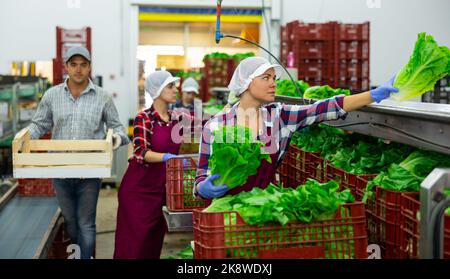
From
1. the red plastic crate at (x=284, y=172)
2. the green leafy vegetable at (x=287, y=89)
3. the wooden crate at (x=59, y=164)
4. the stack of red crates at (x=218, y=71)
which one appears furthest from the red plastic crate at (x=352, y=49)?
the wooden crate at (x=59, y=164)

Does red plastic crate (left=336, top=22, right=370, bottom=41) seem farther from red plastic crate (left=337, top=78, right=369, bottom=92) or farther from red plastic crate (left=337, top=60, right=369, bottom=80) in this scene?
red plastic crate (left=337, top=78, right=369, bottom=92)

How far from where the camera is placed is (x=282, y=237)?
2.01 meters

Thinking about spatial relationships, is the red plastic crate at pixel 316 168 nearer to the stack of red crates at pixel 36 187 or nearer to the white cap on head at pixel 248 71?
the white cap on head at pixel 248 71

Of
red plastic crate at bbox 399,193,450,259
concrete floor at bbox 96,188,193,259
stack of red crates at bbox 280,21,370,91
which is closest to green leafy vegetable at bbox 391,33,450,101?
red plastic crate at bbox 399,193,450,259

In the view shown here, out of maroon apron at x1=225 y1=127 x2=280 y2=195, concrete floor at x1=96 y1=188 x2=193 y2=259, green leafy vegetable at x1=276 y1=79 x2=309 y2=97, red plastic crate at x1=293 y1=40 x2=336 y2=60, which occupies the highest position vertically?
red plastic crate at x1=293 y1=40 x2=336 y2=60

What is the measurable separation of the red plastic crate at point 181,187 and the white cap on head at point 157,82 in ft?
3.65

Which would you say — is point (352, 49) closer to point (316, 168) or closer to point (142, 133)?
point (142, 133)

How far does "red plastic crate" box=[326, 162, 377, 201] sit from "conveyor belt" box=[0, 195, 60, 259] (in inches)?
83.3

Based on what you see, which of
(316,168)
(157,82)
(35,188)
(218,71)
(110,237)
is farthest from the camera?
(218,71)

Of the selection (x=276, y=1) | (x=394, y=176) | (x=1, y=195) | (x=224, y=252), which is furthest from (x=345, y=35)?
(x=224, y=252)

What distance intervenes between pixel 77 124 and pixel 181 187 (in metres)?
1.20

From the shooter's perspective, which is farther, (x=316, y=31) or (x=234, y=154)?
(x=316, y=31)

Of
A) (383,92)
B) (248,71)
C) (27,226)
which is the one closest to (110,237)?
(27,226)

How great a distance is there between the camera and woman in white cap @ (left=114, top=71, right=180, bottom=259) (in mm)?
4355
